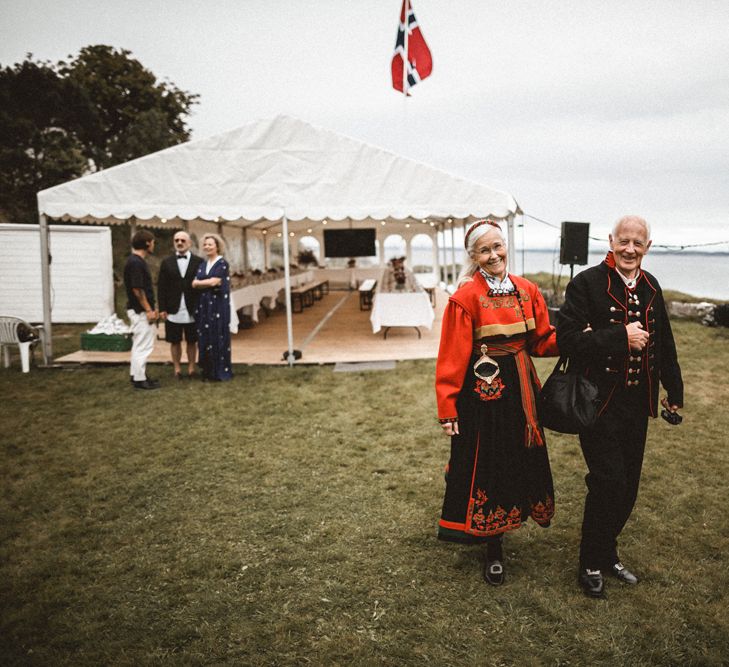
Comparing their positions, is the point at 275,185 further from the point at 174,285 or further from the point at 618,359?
the point at 618,359

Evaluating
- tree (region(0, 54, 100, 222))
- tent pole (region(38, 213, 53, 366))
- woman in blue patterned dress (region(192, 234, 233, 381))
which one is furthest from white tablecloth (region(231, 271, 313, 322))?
tree (region(0, 54, 100, 222))

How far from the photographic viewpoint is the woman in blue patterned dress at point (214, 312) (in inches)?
264

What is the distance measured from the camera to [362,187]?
802 centimetres

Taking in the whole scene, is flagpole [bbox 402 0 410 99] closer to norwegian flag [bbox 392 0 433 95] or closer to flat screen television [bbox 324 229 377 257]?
norwegian flag [bbox 392 0 433 95]

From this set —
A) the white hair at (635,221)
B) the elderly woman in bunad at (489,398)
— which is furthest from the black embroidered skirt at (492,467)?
the white hair at (635,221)

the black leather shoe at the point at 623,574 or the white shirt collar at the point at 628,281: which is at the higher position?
the white shirt collar at the point at 628,281

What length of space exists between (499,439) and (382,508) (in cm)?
142

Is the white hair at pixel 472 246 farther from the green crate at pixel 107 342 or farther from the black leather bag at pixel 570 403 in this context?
the green crate at pixel 107 342

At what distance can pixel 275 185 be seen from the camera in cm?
792

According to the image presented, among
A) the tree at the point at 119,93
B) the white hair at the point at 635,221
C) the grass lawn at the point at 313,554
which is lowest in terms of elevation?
the grass lawn at the point at 313,554

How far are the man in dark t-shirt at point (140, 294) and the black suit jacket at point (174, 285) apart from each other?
0.18 meters

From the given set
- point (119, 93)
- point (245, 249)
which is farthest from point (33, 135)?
point (245, 249)

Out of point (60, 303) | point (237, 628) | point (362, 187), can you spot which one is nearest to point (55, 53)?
point (60, 303)

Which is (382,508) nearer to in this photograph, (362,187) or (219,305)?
(219,305)
